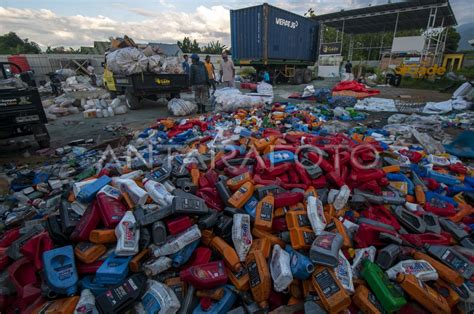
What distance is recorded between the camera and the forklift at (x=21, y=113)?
450cm

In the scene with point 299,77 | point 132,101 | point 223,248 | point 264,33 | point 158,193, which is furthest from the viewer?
point 299,77

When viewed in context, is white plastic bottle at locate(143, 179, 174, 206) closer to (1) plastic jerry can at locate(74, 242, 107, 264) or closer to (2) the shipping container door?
(1) plastic jerry can at locate(74, 242, 107, 264)

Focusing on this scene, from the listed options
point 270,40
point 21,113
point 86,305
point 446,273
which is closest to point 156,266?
point 86,305

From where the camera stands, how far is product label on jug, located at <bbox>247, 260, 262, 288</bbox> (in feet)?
5.78

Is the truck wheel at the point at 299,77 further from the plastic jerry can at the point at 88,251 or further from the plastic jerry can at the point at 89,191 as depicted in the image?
the plastic jerry can at the point at 88,251

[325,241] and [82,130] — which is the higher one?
[325,241]

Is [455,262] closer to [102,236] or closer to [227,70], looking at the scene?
[102,236]

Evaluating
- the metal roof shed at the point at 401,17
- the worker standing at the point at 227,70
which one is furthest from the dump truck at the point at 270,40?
the worker standing at the point at 227,70

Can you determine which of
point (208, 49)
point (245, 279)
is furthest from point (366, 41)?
point (245, 279)

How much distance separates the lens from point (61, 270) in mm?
1813

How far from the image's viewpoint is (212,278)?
1.76 meters

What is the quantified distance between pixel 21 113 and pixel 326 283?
5901 millimetres

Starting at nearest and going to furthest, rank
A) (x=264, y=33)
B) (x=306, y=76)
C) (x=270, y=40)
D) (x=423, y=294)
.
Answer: (x=423, y=294) < (x=264, y=33) < (x=270, y=40) < (x=306, y=76)

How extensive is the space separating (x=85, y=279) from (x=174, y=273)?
0.67m
